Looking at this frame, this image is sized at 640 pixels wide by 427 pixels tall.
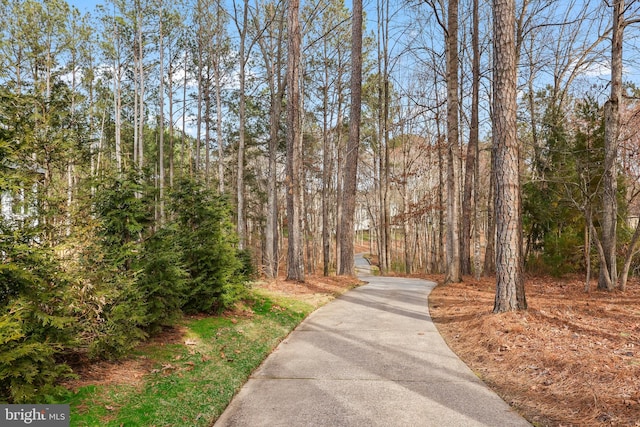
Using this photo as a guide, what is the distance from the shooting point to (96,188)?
493 centimetres

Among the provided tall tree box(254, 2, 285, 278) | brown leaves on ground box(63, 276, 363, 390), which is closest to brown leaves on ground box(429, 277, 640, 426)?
brown leaves on ground box(63, 276, 363, 390)

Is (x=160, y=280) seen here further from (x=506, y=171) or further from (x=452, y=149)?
(x=452, y=149)

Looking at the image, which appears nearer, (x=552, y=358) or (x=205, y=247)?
(x=552, y=358)

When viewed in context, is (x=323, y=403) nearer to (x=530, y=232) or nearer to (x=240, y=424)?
(x=240, y=424)

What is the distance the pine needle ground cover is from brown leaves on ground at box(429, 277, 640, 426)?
2.96 metres

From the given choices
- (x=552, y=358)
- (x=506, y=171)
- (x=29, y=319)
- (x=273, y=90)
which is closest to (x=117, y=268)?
(x=29, y=319)

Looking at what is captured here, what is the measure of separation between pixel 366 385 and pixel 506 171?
4346 mm

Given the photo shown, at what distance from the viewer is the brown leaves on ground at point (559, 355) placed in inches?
130

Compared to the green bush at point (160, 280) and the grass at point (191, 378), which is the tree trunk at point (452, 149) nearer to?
the grass at point (191, 378)

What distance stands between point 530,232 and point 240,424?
15.9 metres

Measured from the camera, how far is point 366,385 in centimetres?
398

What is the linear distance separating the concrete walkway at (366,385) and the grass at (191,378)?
20 centimetres

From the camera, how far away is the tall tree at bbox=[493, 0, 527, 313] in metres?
6.12

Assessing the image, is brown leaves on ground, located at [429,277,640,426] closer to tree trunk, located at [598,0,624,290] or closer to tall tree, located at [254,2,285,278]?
tree trunk, located at [598,0,624,290]
